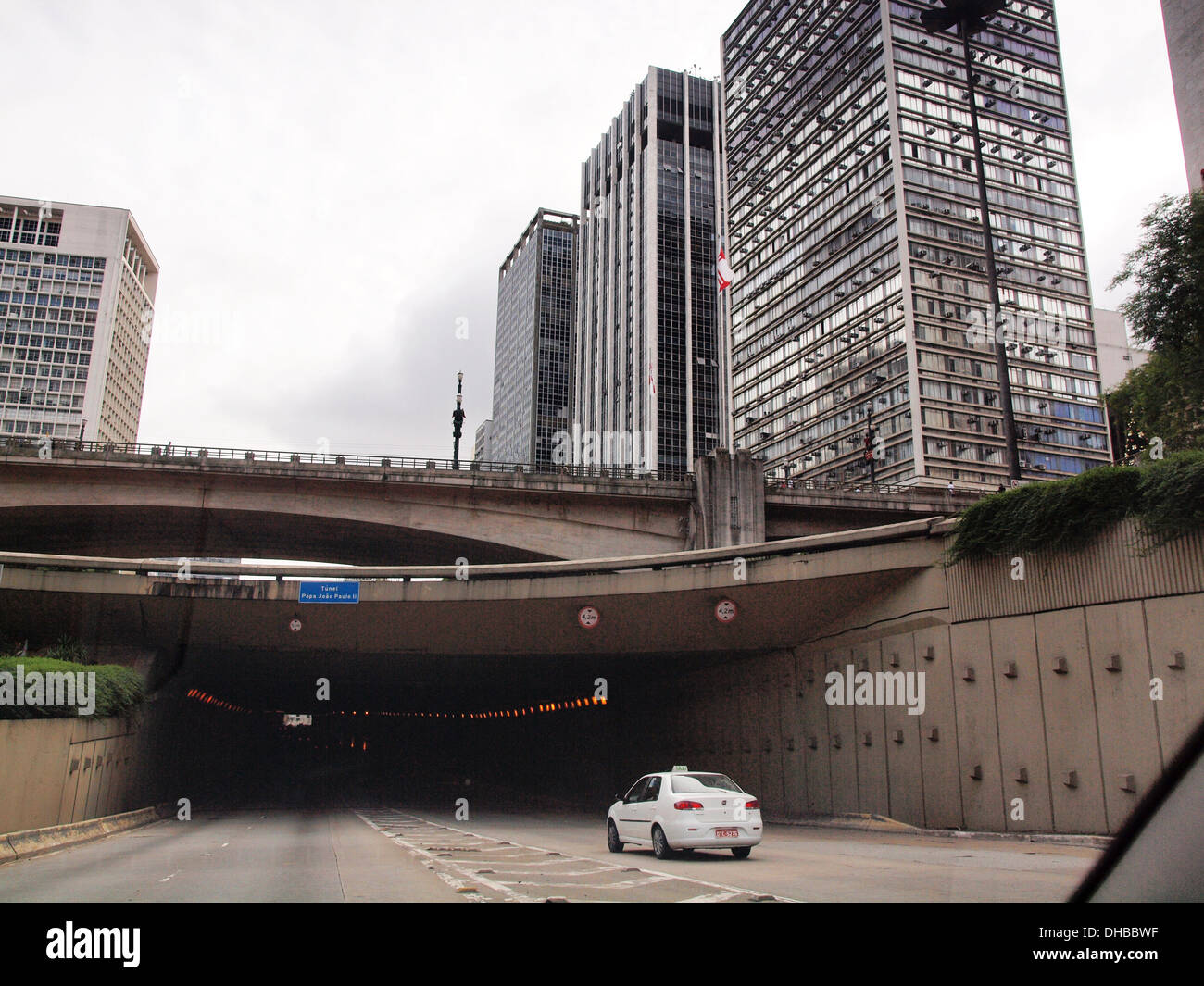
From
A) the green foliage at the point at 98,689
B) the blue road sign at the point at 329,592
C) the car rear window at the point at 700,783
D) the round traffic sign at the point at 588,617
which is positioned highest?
the blue road sign at the point at 329,592

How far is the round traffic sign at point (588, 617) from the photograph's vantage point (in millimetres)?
26953

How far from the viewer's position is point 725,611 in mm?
25516

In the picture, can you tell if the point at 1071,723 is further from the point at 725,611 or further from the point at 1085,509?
the point at 725,611

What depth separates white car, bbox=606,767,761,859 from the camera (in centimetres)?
1345

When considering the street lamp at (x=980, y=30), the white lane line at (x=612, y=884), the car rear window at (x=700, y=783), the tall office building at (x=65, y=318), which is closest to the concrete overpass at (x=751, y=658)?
the white lane line at (x=612, y=884)

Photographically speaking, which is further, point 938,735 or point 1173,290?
point 1173,290

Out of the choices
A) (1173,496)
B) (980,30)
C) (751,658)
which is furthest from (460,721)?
(1173,496)

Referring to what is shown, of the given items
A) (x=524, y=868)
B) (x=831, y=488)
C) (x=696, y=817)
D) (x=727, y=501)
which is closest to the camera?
(x=524, y=868)

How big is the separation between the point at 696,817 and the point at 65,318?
18084 cm

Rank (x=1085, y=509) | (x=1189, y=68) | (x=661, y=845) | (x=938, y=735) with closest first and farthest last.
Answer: (x=661, y=845) → (x=1085, y=509) → (x=938, y=735) → (x=1189, y=68)

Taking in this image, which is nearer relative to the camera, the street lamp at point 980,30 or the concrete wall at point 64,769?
the concrete wall at point 64,769

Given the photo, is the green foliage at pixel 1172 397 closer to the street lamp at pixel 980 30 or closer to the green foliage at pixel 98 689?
→ the street lamp at pixel 980 30

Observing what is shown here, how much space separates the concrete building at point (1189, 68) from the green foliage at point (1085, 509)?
3303 centimetres

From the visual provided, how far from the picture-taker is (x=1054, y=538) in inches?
688
